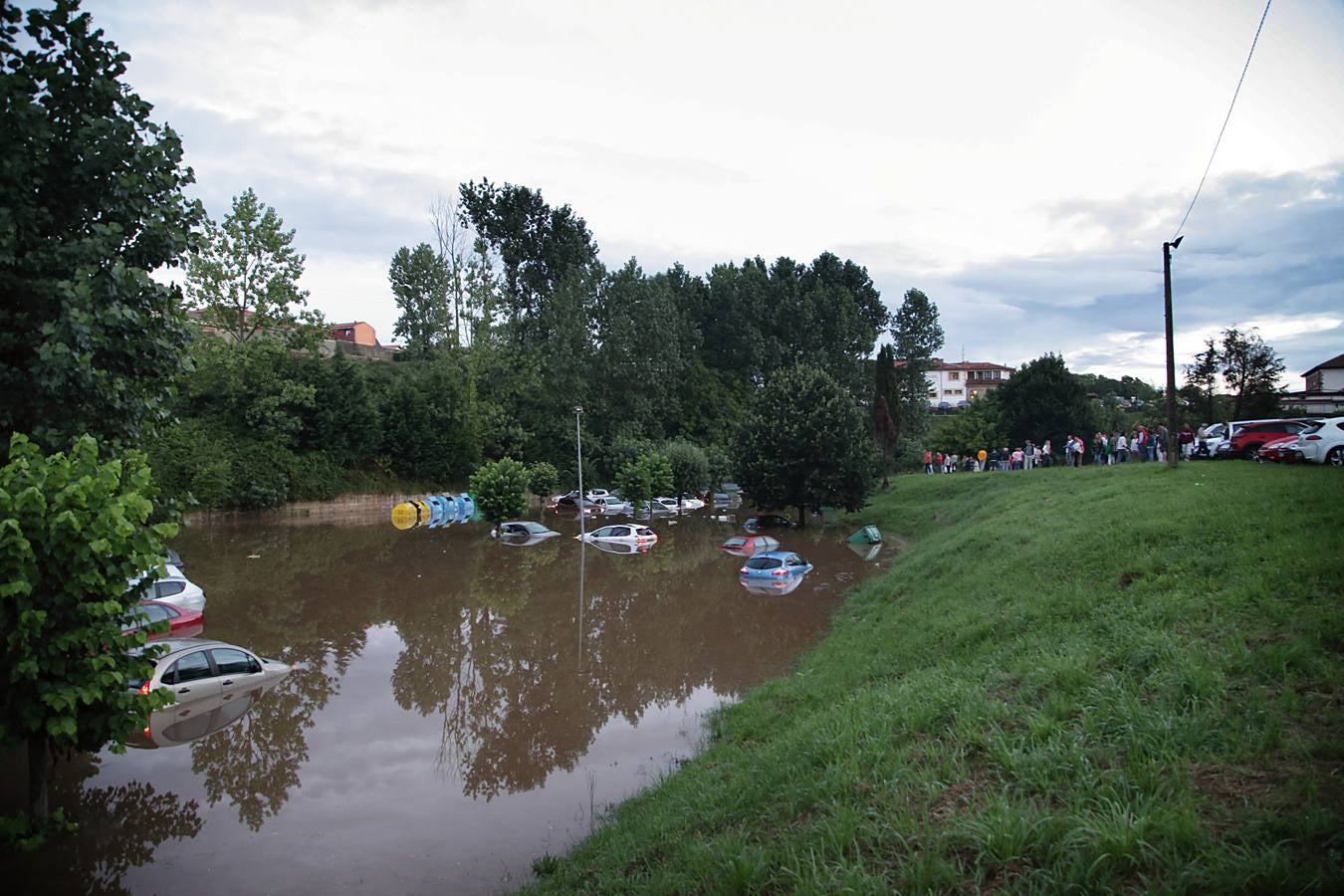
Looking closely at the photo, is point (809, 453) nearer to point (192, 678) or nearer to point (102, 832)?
point (192, 678)

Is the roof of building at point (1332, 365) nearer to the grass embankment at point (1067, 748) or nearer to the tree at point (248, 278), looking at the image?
the grass embankment at point (1067, 748)

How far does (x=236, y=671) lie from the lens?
1655cm

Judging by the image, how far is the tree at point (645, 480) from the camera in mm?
53562

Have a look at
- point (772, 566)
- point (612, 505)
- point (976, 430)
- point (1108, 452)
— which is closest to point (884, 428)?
point (976, 430)

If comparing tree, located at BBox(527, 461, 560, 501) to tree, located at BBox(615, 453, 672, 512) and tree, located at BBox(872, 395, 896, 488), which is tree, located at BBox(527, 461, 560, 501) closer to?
tree, located at BBox(615, 453, 672, 512)

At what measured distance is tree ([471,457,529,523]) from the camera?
45812mm

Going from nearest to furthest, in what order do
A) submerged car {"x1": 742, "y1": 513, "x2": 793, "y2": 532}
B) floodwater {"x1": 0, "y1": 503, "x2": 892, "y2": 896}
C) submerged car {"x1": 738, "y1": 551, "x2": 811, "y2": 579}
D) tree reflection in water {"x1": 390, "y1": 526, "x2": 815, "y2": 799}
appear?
floodwater {"x1": 0, "y1": 503, "x2": 892, "y2": 896} → tree reflection in water {"x1": 390, "y1": 526, "x2": 815, "y2": 799} → submerged car {"x1": 738, "y1": 551, "x2": 811, "y2": 579} → submerged car {"x1": 742, "y1": 513, "x2": 793, "y2": 532}

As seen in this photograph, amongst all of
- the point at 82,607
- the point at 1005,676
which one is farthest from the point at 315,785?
the point at 1005,676

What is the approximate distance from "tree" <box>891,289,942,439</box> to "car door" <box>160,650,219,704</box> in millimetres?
67652

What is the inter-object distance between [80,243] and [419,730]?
1010 cm

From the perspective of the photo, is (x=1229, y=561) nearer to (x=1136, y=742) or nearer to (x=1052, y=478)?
(x=1136, y=742)

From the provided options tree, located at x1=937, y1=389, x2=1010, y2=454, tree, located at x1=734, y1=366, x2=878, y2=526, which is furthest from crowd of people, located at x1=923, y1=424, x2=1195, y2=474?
tree, located at x1=734, y1=366, x2=878, y2=526

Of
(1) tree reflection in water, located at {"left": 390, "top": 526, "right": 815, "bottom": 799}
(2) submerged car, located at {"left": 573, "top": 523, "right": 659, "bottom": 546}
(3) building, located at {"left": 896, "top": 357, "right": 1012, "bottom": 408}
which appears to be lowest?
(1) tree reflection in water, located at {"left": 390, "top": 526, "right": 815, "bottom": 799}

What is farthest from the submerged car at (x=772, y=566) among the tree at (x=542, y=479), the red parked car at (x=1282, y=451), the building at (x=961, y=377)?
the building at (x=961, y=377)
